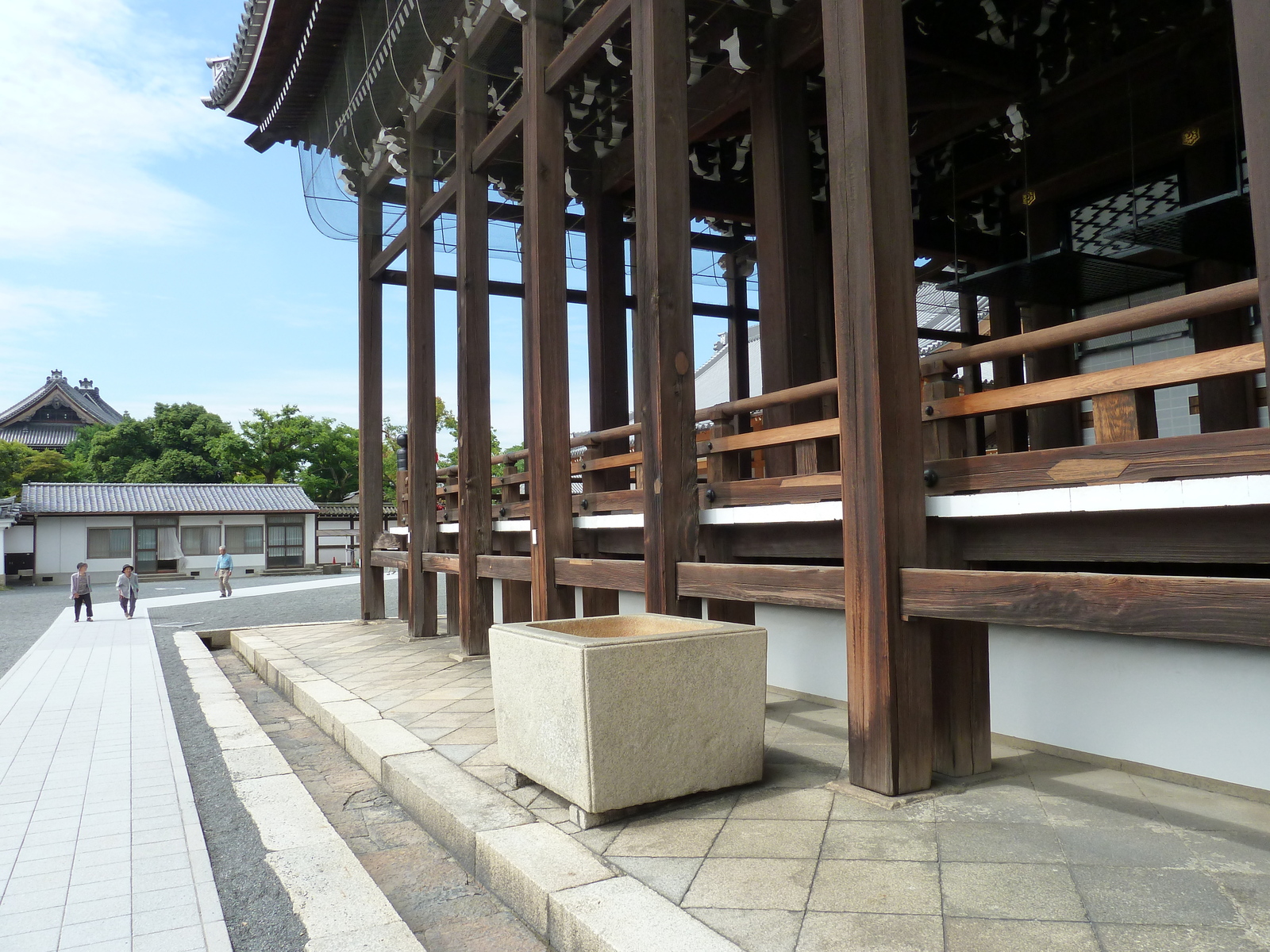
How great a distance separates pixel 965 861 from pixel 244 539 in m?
37.2

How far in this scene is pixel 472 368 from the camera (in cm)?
832

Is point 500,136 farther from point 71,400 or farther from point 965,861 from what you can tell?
point 71,400

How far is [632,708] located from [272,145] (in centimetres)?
1162

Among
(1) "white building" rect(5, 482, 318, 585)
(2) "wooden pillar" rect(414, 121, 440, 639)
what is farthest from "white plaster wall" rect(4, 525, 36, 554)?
(2) "wooden pillar" rect(414, 121, 440, 639)

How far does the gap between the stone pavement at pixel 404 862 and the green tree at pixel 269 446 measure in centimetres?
4087

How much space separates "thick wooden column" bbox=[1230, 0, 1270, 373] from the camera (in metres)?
2.50

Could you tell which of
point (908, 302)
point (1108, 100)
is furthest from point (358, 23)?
point (908, 302)

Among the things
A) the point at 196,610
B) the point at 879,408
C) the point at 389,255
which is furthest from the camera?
the point at 196,610

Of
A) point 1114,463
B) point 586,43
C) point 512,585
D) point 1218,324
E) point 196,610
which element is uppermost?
point 586,43

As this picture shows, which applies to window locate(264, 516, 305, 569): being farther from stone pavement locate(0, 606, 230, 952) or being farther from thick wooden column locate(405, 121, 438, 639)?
thick wooden column locate(405, 121, 438, 639)

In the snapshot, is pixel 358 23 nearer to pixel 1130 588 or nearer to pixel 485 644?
pixel 485 644

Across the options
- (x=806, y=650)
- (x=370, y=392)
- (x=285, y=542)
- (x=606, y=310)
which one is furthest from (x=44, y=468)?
(x=806, y=650)

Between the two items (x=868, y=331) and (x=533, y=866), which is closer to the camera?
(x=533, y=866)

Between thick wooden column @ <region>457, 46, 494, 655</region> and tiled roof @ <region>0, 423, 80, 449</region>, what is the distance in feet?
164
